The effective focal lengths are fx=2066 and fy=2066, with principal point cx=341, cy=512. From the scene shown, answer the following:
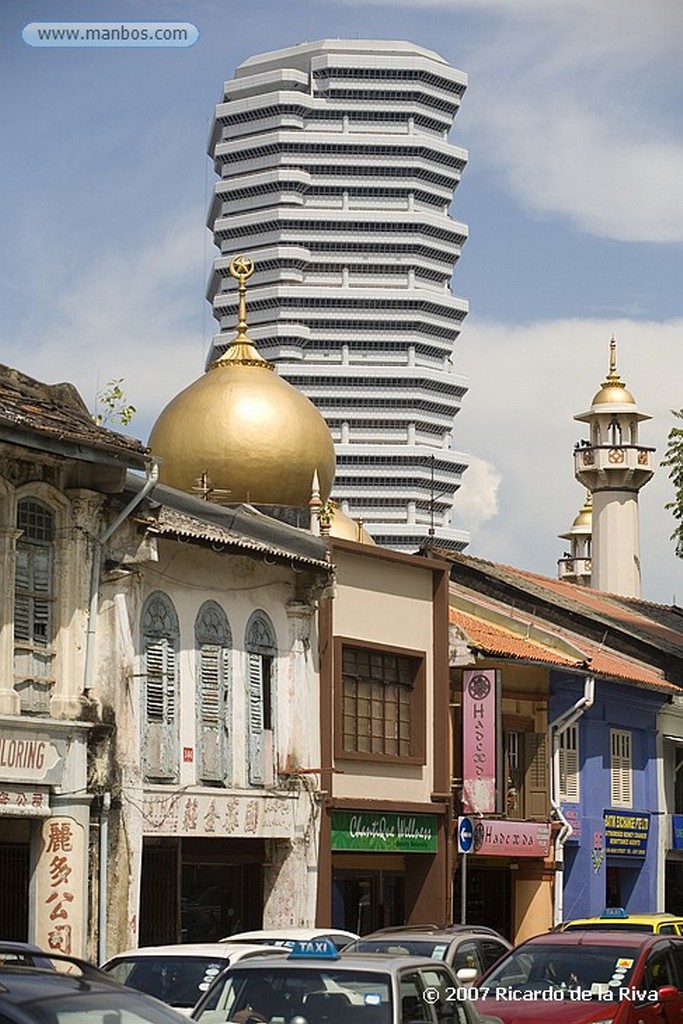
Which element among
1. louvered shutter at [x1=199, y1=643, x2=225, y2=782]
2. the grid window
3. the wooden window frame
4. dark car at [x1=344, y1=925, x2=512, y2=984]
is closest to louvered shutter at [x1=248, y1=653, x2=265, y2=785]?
louvered shutter at [x1=199, y1=643, x2=225, y2=782]

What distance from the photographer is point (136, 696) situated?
1064 inches

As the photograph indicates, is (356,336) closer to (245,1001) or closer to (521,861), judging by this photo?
(521,861)

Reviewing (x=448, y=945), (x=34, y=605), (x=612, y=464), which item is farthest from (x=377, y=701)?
(x=612, y=464)

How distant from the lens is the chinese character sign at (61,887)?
981 inches

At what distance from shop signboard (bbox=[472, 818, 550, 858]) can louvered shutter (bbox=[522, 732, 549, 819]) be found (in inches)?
15.9

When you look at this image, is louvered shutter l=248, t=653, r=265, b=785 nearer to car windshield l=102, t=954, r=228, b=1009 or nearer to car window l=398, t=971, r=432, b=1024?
car windshield l=102, t=954, r=228, b=1009

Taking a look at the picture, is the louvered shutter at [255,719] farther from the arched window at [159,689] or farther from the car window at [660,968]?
the car window at [660,968]

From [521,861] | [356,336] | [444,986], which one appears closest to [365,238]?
[356,336]

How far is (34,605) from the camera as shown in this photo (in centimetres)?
2542

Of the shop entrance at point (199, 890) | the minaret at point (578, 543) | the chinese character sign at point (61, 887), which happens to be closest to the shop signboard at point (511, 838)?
the shop entrance at point (199, 890)

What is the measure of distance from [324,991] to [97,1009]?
4112mm

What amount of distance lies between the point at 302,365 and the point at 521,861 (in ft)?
462

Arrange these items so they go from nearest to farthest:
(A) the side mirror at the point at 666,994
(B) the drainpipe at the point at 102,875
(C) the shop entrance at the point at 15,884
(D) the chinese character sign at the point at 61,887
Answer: (A) the side mirror at the point at 666,994 → (D) the chinese character sign at the point at 61,887 → (B) the drainpipe at the point at 102,875 → (C) the shop entrance at the point at 15,884

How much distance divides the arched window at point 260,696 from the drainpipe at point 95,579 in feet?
15.2
